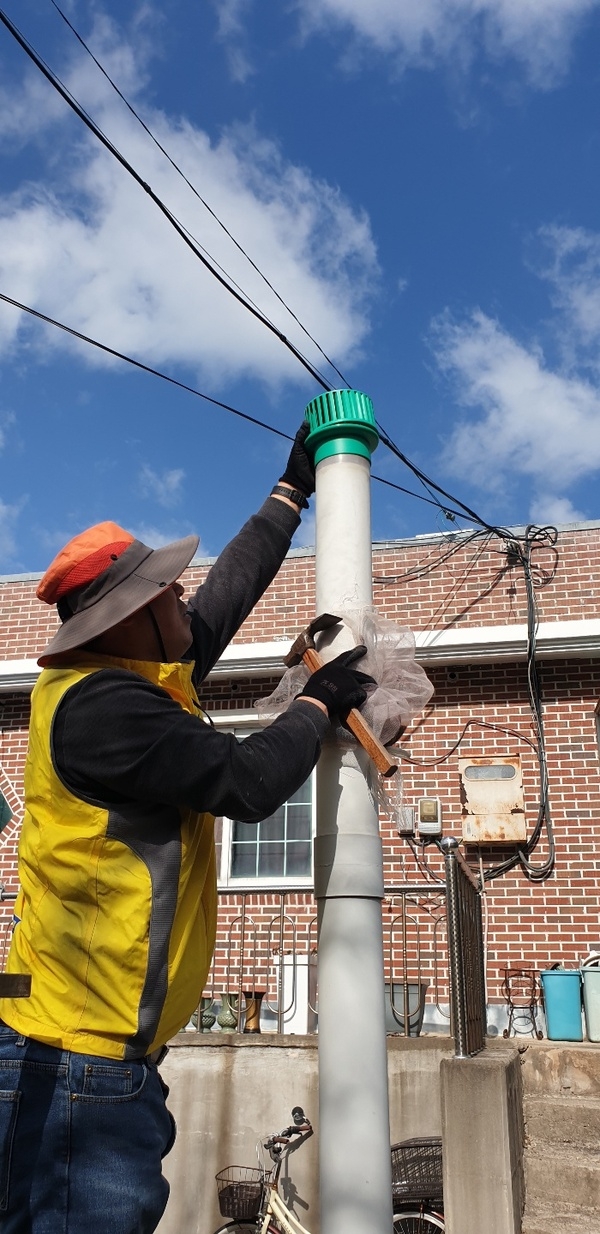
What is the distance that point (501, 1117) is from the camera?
379cm

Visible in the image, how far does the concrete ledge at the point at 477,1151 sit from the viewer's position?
12.2ft

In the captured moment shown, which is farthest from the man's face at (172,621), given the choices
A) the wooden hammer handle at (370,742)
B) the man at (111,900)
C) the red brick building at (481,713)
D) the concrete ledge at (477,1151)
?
the red brick building at (481,713)

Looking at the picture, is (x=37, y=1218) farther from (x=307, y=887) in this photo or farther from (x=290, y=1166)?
(x=307, y=887)

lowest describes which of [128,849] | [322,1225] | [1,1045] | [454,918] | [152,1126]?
[322,1225]

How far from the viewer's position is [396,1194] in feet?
16.9

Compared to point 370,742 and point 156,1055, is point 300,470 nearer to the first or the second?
point 370,742

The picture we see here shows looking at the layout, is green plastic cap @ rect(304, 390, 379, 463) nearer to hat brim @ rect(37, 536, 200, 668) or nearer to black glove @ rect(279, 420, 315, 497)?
black glove @ rect(279, 420, 315, 497)

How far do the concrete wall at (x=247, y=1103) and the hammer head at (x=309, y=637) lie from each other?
4.16 metres

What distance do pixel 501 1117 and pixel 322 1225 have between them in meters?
2.45

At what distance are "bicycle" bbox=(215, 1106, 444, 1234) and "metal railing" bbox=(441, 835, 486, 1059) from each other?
84 cm

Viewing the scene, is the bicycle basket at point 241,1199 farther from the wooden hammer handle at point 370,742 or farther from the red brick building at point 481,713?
the wooden hammer handle at point 370,742

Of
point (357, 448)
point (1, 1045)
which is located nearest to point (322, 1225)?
point (1, 1045)

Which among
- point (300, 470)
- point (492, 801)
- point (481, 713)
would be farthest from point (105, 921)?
point (481, 713)

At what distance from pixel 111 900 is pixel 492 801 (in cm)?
650
